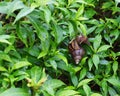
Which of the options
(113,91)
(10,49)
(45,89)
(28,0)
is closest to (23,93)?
(45,89)

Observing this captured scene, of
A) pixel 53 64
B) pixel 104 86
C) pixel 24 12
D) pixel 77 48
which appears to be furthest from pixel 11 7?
pixel 104 86

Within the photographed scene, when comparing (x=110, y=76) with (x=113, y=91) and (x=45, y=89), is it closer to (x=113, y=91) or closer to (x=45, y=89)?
(x=113, y=91)

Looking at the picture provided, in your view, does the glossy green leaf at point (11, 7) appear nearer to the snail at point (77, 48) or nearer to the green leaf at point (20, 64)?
the green leaf at point (20, 64)

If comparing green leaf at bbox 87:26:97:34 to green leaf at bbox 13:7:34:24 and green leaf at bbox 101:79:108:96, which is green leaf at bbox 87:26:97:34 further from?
green leaf at bbox 13:7:34:24

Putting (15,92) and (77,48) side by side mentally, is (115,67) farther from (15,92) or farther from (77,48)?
(15,92)

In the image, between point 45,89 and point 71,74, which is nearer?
point 45,89

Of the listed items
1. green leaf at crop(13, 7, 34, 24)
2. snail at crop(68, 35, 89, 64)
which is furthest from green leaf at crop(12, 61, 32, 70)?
snail at crop(68, 35, 89, 64)

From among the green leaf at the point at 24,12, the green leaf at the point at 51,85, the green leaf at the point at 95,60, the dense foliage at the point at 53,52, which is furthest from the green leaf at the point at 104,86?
the green leaf at the point at 24,12

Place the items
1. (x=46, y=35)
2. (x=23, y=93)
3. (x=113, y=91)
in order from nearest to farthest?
(x=23, y=93) → (x=46, y=35) → (x=113, y=91)
